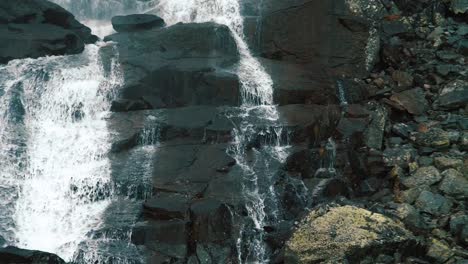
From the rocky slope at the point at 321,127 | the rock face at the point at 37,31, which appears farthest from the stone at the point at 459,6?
the rock face at the point at 37,31

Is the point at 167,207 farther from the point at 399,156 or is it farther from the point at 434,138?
the point at 434,138

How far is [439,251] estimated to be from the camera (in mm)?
12141

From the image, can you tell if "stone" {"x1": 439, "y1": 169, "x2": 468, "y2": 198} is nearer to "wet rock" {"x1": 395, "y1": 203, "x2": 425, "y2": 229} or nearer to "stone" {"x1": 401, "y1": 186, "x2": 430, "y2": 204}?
"stone" {"x1": 401, "y1": 186, "x2": 430, "y2": 204}

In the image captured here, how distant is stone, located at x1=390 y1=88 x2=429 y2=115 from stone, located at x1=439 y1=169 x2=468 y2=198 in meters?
3.57

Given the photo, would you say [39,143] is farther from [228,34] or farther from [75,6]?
[75,6]

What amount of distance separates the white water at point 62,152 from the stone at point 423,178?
28.7 ft

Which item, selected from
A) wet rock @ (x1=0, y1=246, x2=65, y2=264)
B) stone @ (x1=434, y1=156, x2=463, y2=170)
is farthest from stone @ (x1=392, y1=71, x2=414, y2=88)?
wet rock @ (x1=0, y1=246, x2=65, y2=264)

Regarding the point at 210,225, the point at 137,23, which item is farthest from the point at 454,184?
the point at 137,23

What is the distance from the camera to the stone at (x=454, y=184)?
544 inches

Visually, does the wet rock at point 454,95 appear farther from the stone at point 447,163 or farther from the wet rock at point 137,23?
the wet rock at point 137,23

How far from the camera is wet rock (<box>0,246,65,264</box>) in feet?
41.3

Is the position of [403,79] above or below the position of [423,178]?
above

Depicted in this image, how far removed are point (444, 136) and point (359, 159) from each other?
2885 millimetres

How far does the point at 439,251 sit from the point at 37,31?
18.8 metres
